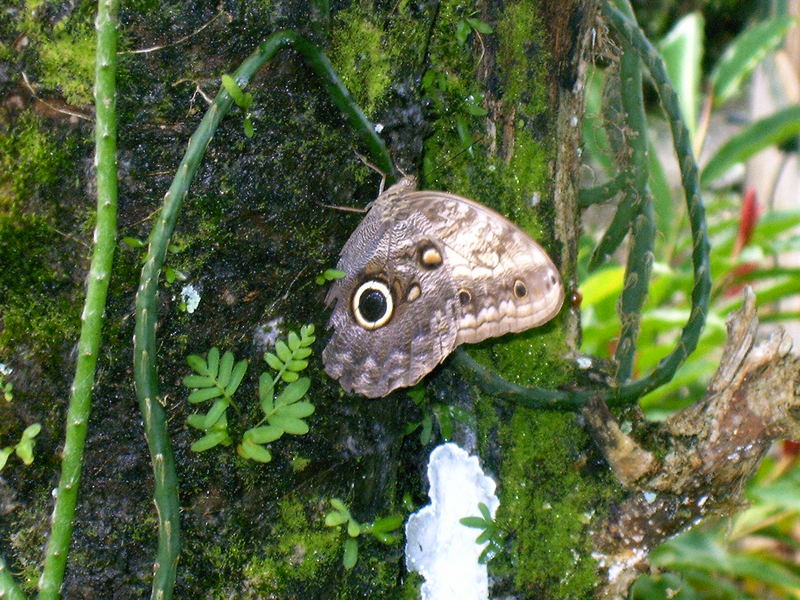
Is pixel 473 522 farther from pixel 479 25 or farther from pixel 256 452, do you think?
pixel 479 25

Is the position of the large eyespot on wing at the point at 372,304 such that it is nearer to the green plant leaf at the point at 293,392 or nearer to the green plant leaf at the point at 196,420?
the green plant leaf at the point at 293,392

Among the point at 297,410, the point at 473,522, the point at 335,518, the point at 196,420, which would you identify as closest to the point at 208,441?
the point at 196,420

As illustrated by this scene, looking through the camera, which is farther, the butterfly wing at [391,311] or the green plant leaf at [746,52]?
the green plant leaf at [746,52]

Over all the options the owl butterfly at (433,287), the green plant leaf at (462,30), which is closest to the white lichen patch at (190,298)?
the owl butterfly at (433,287)

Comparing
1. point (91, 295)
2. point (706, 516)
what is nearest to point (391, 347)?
point (91, 295)

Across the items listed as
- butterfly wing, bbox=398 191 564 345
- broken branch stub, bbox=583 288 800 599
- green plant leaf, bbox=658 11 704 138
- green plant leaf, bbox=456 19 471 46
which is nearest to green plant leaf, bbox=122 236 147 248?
butterfly wing, bbox=398 191 564 345
